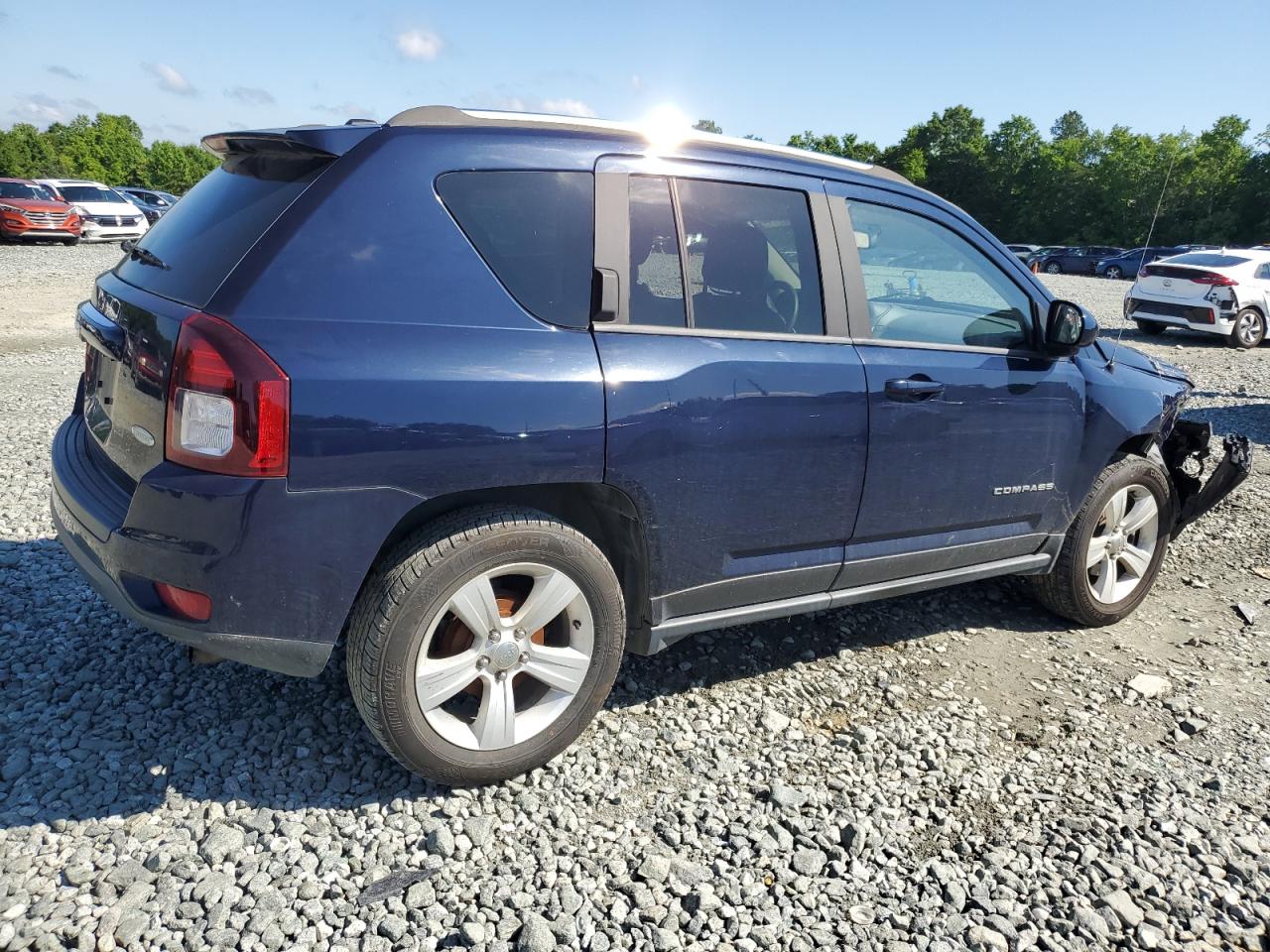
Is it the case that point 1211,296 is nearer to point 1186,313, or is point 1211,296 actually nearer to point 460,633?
point 1186,313

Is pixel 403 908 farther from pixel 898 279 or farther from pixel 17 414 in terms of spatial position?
pixel 17 414

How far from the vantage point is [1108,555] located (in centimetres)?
424

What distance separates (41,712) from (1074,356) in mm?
4191

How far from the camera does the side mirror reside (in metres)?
3.63

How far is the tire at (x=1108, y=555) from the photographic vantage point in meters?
4.07

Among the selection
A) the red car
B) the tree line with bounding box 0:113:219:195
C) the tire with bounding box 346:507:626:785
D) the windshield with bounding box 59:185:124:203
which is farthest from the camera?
the tree line with bounding box 0:113:219:195

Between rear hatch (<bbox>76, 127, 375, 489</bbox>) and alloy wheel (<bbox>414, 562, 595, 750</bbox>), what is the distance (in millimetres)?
935

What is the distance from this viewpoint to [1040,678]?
380 cm

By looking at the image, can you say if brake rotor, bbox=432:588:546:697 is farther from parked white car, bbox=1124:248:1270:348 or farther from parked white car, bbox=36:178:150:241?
parked white car, bbox=36:178:150:241

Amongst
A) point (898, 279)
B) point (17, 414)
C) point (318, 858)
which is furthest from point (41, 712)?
point (17, 414)

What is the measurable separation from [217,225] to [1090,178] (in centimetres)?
7040

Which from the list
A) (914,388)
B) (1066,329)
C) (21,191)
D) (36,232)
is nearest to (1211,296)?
(1066,329)

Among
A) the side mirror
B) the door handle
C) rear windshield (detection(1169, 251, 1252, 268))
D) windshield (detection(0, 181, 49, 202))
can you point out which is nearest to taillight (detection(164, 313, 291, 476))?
the door handle

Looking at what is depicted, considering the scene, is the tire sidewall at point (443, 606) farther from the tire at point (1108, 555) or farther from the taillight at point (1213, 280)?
the taillight at point (1213, 280)
